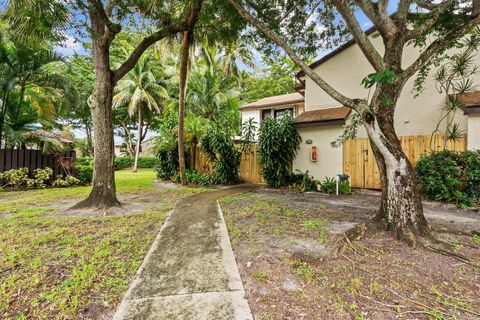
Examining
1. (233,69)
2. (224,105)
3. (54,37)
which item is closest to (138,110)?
(224,105)

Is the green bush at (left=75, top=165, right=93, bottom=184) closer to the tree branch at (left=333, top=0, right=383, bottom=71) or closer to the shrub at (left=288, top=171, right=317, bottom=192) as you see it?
the shrub at (left=288, top=171, right=317, bottom=192)

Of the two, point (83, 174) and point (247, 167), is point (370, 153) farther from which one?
point (83, 174)

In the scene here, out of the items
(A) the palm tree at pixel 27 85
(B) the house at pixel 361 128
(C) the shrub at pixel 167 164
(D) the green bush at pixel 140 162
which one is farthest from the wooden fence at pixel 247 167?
(D) the green bush at pixel 140 162

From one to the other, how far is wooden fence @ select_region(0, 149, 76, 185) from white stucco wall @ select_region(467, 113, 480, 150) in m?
14.8

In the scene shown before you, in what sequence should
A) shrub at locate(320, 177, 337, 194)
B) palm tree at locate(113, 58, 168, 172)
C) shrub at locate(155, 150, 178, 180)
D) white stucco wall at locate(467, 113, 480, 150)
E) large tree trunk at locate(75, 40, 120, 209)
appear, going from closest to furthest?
large tree trunk at locate(75, 40, 120, 209) < white stucco wall at locate(467, 113, 480, 150) < shrub at locate(320, 177, 337, 194) < shrub at locate(155, 150, 178, 180) < palm tree at locate(113, 58, 168, 172)

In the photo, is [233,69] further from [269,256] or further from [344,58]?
[269,256]

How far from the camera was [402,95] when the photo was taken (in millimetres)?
8258

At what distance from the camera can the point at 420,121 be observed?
791cm

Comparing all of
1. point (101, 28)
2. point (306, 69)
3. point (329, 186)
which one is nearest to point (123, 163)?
point (101, 28)

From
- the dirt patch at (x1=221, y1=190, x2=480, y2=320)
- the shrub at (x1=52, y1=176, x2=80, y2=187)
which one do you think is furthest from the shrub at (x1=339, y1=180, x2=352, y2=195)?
the shrub at (x1=52, y1=176, x2=80, y2=187)

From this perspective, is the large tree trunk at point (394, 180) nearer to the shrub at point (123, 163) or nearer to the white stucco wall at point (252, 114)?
the white stucco wall at point (252, 114)

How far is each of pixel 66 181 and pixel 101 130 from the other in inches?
243

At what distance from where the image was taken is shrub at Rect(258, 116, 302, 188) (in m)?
9.09

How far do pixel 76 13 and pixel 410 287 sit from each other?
7.95 metres
